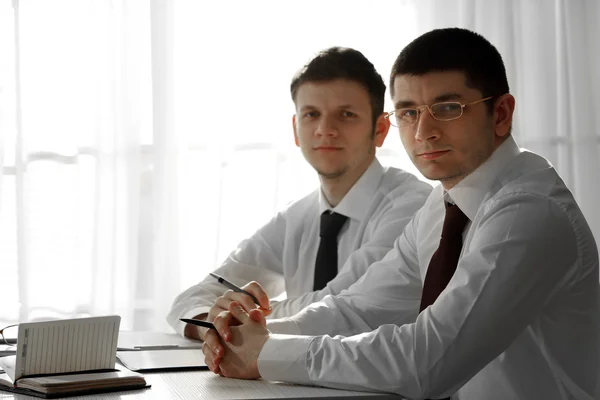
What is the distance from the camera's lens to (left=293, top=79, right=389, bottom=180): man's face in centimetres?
249

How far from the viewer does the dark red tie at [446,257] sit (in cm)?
164

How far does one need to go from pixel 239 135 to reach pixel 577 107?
163cm

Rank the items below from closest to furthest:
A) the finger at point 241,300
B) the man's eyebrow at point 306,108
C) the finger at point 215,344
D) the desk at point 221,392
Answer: the desk at point 221,392
the finger at point 215,344
the finger at point 241,300
the man's eyebrow at point 306,108

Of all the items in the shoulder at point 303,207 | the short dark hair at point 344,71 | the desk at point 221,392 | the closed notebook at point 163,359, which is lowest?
the closed notebook at point 163,359

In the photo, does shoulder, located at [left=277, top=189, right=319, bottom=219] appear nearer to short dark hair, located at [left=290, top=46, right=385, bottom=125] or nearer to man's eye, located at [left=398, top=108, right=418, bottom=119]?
short dark hair, located at [left=290, top=46, right=385, bottom=125]

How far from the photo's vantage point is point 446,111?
1.65 m

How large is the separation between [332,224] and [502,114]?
92 centimetres

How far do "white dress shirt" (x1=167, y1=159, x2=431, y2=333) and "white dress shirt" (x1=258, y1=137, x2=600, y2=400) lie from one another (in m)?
0.67

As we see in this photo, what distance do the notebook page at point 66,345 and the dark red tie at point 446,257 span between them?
65 centimetres

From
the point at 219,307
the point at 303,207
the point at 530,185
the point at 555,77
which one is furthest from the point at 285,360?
the point at 555,77

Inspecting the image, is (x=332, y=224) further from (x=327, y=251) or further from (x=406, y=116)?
(x=406, y=116)

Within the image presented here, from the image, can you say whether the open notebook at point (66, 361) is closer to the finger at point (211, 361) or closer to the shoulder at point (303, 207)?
the finger at point (211, 361)

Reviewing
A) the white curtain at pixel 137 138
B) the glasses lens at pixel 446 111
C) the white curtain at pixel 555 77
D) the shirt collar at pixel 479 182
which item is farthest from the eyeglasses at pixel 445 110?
the white curtain at pixel 555 77

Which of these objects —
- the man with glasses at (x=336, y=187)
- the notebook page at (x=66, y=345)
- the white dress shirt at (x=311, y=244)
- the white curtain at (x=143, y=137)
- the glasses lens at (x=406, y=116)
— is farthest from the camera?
the white curtain at (x=143, y=137)
